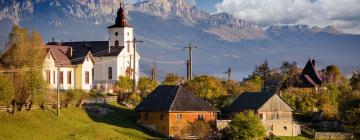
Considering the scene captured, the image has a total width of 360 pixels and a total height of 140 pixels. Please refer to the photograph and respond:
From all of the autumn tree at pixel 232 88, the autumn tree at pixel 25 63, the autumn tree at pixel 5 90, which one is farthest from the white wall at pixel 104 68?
the autumn tree at pixel 5 90

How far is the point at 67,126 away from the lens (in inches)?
2635

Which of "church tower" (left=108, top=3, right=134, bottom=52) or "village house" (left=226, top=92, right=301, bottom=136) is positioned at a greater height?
"church tower" (left=108, top=3, right=134, bottom=52)

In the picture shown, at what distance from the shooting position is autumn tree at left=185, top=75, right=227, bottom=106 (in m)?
94.1

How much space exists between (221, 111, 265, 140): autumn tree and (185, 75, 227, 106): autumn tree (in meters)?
16.9

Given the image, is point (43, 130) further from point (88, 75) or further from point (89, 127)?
point (88, 75)

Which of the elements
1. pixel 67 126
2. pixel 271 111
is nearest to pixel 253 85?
pixel 271 111

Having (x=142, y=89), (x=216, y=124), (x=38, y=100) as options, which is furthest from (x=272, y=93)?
(x=38, y=100)

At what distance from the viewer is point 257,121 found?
77.4m

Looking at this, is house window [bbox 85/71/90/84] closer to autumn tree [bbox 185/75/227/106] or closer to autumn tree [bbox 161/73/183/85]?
autumn tree [bbox 161/73/183/85]

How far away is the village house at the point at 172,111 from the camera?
3115 inches

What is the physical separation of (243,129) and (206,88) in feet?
63.0

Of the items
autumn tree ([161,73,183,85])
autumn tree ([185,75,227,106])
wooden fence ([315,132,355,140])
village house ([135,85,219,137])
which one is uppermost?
autumn tree ([161,73,183,85])

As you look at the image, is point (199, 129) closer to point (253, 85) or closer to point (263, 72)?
point (253, 85)

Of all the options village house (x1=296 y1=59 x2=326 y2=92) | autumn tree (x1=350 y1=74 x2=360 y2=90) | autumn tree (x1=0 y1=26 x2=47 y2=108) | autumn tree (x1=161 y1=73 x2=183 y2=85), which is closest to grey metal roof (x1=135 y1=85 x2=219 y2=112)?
autumn tree (x1=0 y1=26 x2=47 y2=108)
